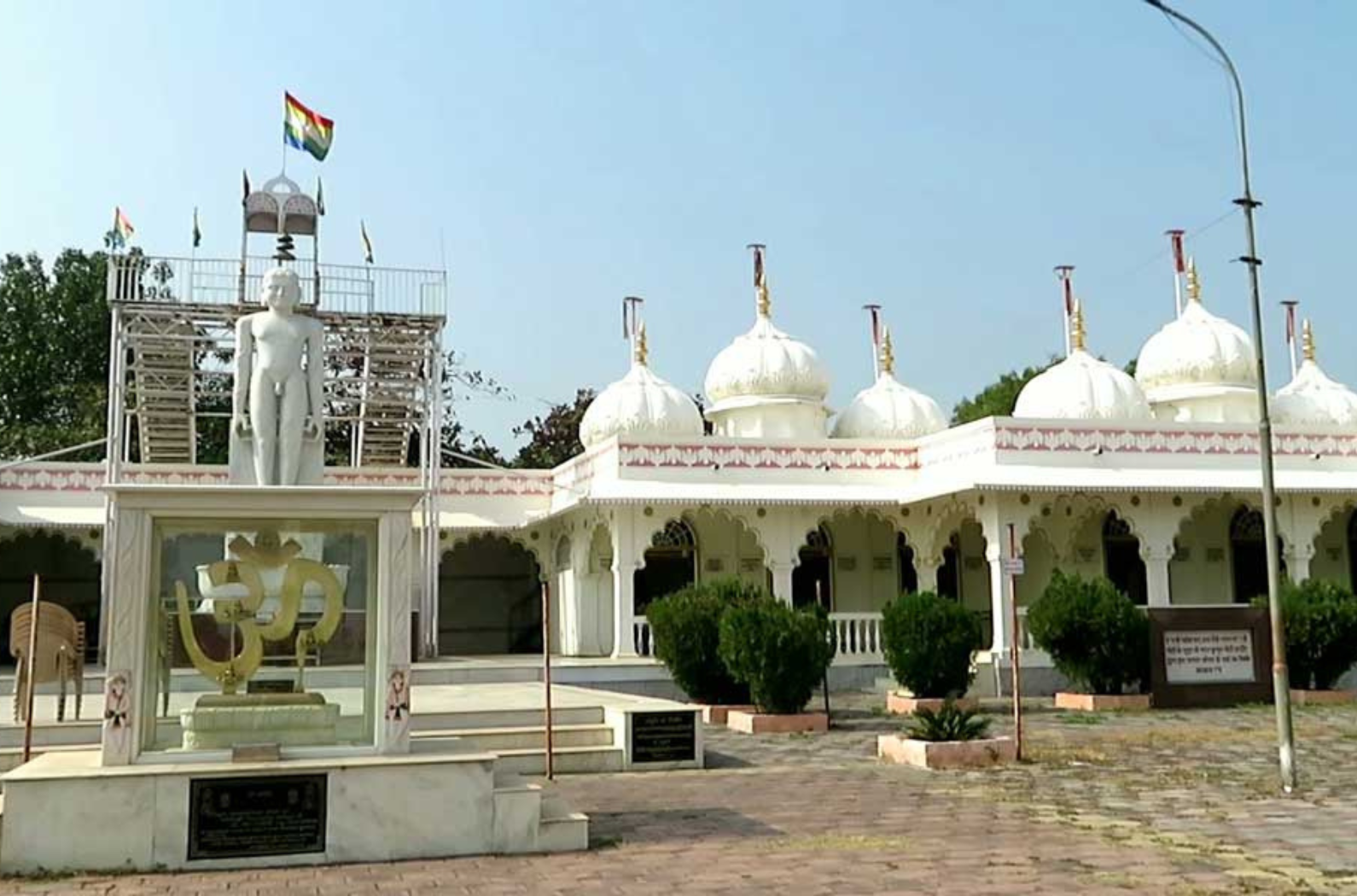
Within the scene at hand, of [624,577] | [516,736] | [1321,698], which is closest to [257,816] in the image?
[516,736]

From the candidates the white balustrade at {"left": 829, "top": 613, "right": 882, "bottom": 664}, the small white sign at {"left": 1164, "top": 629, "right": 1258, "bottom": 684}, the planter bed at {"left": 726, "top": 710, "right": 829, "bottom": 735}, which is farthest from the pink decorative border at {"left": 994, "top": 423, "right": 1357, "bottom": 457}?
the planter bed at {"left": 726, "top": 710, "right": 829, "bottom": 735}

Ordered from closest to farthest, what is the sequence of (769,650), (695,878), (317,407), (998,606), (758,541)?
(695,878), (317,407), (769,650), (998,606), (758,541)

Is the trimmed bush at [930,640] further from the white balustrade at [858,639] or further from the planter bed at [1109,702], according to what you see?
the white balustrade at [858,639]

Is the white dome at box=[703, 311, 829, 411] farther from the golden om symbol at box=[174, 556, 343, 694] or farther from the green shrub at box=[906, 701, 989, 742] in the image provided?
the golden om symbol at box=[174, 556, 343, 694]

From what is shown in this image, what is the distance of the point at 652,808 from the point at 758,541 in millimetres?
12087

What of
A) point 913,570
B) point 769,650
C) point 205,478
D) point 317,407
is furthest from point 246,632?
point 913,570

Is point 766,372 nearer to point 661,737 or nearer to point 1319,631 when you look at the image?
point 1319,631

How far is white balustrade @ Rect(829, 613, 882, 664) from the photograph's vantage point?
20.4 meters

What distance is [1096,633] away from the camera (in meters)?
16.8

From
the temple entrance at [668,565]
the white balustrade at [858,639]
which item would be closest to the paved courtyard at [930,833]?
the white balustrade at [858,639]

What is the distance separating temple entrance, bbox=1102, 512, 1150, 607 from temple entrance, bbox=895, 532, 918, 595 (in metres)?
3.24

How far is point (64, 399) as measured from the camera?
114ft

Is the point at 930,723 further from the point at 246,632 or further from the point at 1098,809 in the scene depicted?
the point at 246,632

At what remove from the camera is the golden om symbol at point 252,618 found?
781 cm
